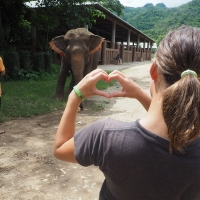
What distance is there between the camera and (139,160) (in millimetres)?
1043

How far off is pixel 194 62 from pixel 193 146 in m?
0.32

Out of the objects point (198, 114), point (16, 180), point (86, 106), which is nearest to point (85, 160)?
point (198, 114)

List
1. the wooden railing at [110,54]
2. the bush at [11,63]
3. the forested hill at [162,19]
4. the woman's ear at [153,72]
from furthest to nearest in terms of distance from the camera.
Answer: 1. the forested hill at [162,19]
2. the wooden railing at [110,54]
3. the bush at [11,63]
4. the woman's ear at [153,72]

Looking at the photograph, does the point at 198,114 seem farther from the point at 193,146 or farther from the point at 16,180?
the point at 16,180

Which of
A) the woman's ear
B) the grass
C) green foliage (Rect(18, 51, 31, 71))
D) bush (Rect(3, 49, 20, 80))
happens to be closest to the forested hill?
green foliage (Rect(18, 51, 31, 71))

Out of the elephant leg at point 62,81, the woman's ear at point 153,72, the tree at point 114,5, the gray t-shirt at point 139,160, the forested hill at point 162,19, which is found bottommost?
the elephant leg at point 62,81

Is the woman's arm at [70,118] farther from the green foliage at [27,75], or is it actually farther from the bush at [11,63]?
the green foliage at [27,75]

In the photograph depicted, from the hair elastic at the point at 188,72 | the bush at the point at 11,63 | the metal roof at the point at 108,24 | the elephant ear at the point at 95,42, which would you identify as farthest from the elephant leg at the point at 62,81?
the metal roof at the point at 108,24

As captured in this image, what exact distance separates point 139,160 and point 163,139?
120mm

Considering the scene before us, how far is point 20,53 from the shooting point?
42.1ft

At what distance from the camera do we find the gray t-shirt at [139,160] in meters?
1.03

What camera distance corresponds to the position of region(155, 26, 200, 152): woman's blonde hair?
3.17ft

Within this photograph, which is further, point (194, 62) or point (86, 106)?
point (86, 106)

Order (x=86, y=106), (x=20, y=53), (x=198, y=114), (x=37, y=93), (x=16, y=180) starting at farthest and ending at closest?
(x=20, y=53) < (x=37, y=93) < (x=86, y=106) < (x=16, y=180) < (x=198, y=114)
